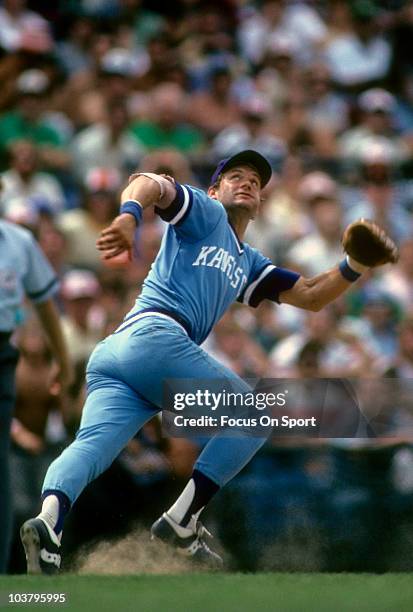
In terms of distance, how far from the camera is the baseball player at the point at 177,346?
5211 millimetres

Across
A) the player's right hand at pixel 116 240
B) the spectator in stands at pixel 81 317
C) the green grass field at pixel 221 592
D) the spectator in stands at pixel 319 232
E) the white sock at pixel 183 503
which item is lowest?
the green grass field at pixel 221 592

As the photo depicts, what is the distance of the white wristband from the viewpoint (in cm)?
580

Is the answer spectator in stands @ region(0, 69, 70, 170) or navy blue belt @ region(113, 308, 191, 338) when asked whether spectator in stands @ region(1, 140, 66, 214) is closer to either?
spectator in stands @ region(0, 69, 70, 170)

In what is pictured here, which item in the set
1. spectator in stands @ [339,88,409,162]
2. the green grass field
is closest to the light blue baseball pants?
the green grass field

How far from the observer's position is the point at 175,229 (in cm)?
543

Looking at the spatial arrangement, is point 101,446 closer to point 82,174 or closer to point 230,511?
point 230,511

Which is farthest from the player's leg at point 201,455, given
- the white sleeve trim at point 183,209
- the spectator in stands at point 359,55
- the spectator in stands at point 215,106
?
the spectator in stands at point 359,55

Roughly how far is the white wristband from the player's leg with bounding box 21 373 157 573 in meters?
1.13

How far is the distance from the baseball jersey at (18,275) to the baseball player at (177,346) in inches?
41.7

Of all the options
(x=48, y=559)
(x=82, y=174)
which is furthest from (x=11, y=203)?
(x=48, y=559)

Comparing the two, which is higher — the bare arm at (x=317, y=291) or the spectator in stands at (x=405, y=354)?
the bare arm at (x=317, y=291)

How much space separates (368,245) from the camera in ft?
18.6

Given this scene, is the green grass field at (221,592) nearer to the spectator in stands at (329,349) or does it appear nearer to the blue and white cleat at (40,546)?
the blue and white cleat at (40,546)

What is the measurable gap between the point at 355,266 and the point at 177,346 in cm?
101
